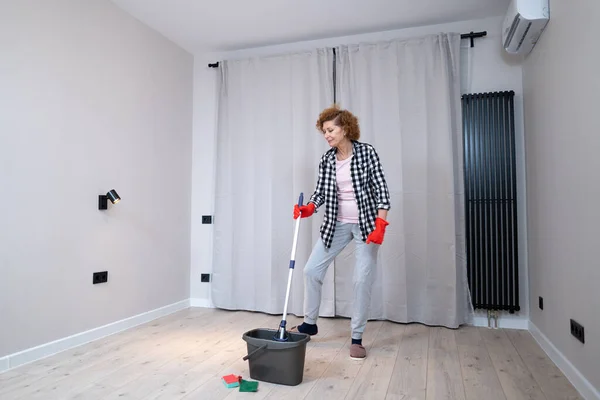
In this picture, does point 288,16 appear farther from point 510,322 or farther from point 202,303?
point 510,322

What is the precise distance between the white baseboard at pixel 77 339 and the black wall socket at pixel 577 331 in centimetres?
292


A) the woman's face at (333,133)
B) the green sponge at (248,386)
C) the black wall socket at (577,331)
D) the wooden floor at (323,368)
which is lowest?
the wooden floor at (323,368)

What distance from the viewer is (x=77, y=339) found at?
107 inches

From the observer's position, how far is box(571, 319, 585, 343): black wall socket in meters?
1.97

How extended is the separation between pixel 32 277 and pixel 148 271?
3.45 feet

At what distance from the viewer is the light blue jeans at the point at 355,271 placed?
251cm

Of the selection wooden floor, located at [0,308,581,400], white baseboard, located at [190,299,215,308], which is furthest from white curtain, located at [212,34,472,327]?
wooden floor, located at [0,308,581,400]

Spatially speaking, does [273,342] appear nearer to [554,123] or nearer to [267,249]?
[267,249]

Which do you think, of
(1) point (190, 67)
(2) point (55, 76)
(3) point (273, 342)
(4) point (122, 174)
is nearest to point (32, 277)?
(4) point (122, 174)

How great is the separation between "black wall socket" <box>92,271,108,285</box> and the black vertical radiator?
2712 millimetres

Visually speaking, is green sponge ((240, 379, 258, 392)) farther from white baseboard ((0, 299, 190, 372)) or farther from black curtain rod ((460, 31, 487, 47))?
black curtain rod ((460, 31, 487, 47))

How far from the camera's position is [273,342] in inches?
76.8

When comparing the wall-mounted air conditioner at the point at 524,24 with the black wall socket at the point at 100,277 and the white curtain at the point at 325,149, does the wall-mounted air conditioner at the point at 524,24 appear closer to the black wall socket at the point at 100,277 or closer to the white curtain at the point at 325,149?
the white curtain at the point at 325,149

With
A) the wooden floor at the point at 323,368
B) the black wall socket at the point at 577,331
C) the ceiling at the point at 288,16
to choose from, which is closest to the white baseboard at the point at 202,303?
the wooden floor at the point at 323,368
